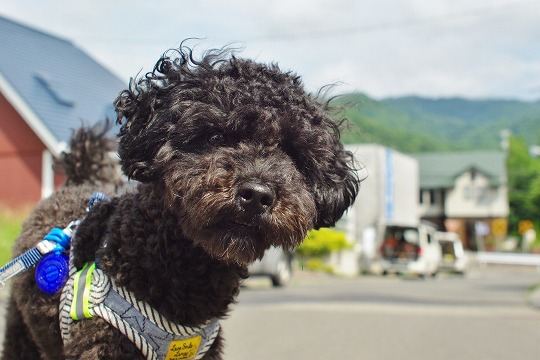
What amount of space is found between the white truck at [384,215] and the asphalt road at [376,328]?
7849mm

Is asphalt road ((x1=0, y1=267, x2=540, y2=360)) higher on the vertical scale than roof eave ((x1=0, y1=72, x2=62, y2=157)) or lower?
lower

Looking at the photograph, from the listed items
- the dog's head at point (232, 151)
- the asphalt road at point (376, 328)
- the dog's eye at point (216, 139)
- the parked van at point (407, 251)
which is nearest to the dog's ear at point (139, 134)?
the dog's head at point (232, 151)

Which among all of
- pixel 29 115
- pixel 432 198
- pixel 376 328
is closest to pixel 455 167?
pixel 432 198

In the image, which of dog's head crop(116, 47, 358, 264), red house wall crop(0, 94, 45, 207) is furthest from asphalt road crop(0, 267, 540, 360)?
red house wall crop(0, 94, 45, 207)

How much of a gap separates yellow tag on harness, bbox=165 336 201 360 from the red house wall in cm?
1748

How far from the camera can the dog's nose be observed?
2.70m

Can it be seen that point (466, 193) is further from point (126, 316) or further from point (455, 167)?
point (126, 316)

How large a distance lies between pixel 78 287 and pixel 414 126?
167622 mm

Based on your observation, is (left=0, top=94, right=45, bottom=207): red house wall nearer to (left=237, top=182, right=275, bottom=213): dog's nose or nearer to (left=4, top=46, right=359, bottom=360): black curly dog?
(left=4, top=46, right=359, bottom=360): black curly dog

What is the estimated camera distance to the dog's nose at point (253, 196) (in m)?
2.70

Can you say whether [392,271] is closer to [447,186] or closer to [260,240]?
[260,240]

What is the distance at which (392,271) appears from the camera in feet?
96.5

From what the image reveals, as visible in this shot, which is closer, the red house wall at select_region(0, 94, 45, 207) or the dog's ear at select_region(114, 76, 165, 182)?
the dog's ear at select_region(114, 76, 165, 182)

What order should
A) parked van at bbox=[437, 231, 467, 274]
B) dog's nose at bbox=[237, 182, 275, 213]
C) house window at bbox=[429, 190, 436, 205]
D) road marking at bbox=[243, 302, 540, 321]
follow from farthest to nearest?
house window at bbox=[429, 190, 436, 205] → parked van at bbox=[437, 231, 467, 274] → road marking at bbox=[243, 302, 540, 321] → dog's nose at bbox=[237, 182, 275, 213]
